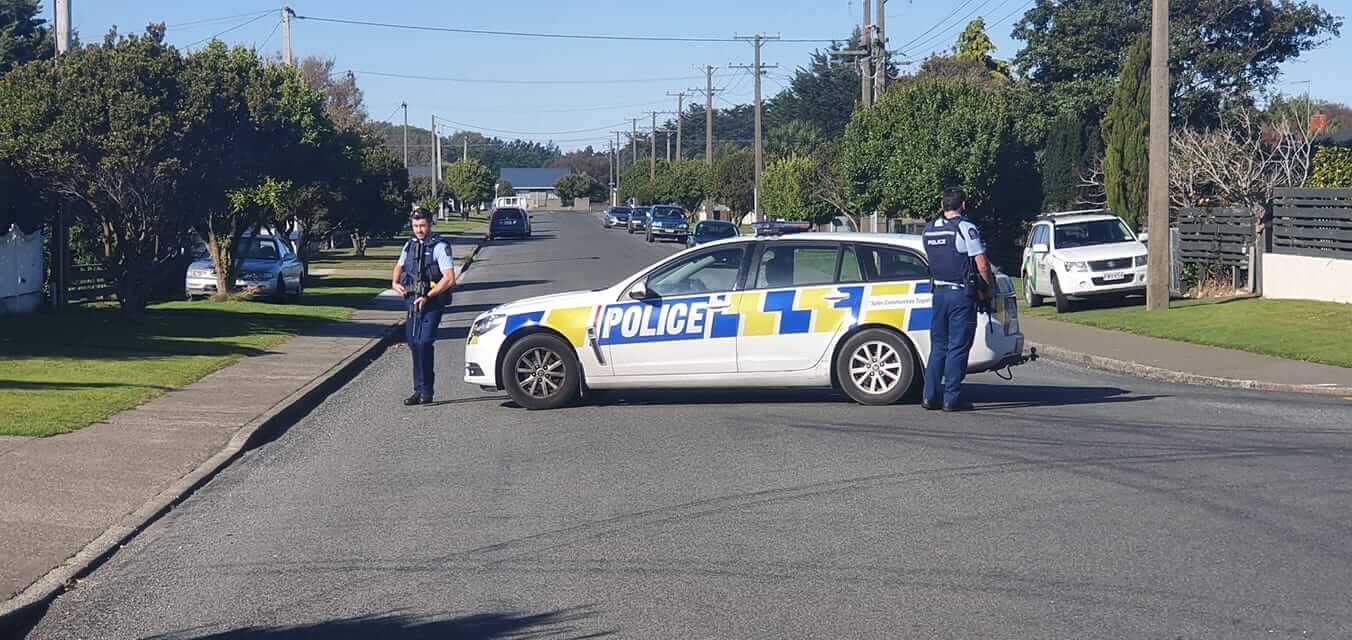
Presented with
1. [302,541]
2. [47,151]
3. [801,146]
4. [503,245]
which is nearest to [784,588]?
[302,541]

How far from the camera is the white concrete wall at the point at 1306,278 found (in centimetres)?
2259

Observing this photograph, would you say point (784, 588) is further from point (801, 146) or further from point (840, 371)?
point (801, 146)

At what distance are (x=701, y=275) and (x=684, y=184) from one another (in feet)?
289

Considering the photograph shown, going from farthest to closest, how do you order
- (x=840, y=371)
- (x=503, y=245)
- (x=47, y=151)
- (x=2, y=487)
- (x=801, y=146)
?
1. (x=801, y=146)
2. (x=503, y=245)
3. (x=47, y=151)
4. (x=840, y=371)
5. (x=2, y=487)

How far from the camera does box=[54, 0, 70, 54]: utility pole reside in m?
23.9

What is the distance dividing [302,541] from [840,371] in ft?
19.3

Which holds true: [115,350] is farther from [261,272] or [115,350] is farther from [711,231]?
[711,231]

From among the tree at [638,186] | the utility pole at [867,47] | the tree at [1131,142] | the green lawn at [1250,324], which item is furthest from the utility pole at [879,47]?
the tree at [638,186]

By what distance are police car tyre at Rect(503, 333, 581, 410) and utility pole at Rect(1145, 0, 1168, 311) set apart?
514 inches

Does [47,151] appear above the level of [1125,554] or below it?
above

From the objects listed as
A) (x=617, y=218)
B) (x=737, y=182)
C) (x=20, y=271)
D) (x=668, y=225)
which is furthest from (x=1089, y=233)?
(x=617, y=218)

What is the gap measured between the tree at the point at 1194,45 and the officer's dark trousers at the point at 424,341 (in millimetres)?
41604

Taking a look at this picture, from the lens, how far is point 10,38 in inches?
2149

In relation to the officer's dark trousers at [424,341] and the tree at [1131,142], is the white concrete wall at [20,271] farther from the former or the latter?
the tree at [1131,142]
